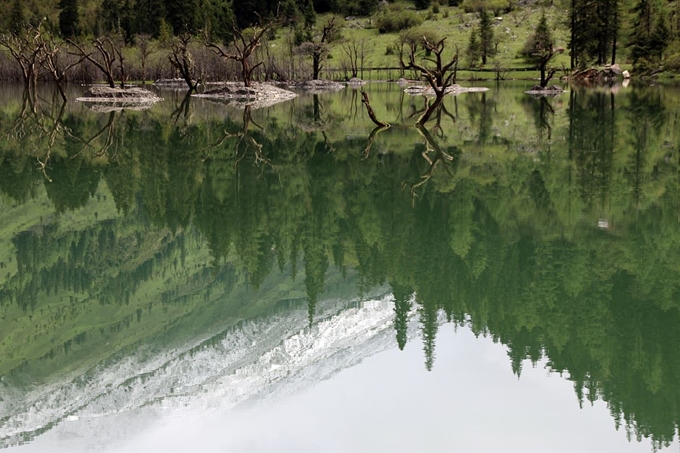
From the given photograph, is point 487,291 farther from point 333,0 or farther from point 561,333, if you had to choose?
point 333,0

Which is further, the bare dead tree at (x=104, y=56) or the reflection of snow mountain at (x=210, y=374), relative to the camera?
the bare dead tree at (x=104, y=56)

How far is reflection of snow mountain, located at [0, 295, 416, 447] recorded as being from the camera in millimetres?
6844

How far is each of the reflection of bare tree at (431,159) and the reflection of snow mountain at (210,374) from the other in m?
6.57

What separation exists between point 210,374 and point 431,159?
553 inches

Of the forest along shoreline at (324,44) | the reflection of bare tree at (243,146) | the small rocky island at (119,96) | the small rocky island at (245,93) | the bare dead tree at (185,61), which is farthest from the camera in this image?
the forest along shoreline at (324,44)

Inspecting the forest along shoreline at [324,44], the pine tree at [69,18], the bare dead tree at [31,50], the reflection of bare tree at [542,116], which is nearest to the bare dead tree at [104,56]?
the forest along shoreline at [324,44]

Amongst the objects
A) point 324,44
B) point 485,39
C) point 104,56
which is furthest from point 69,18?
point 104,56

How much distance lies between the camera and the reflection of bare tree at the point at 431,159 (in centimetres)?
1667

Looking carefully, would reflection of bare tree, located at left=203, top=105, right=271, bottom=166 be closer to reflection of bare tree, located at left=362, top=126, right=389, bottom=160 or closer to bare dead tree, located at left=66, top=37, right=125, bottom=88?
reflection of bare tree, located at left=362, top=126, right=389, bottom=160

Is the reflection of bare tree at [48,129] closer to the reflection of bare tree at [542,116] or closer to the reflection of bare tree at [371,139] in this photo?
the reflection of bare tree at [371,139]

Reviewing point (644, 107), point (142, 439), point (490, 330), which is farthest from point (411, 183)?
point (644, 107)

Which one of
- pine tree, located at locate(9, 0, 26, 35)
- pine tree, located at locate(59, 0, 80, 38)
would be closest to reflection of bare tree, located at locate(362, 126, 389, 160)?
pine tree, located at locate(59, 0, 80, 38)

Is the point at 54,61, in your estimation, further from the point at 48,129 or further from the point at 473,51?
the point at 473,51

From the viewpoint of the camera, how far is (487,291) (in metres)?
9.41
